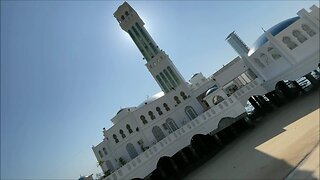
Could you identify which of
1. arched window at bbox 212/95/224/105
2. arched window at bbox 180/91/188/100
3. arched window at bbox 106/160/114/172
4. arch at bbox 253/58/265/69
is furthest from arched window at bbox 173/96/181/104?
arched window at bbox 106/160/114/172

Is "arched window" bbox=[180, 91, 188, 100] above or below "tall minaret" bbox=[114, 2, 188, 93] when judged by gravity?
below

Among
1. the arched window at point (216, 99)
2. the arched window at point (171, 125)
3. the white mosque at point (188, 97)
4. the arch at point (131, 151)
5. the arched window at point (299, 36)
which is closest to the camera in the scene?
the white mosque at point (188, 97)

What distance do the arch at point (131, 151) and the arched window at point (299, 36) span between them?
2634 centimetres

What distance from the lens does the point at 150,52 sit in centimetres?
4553

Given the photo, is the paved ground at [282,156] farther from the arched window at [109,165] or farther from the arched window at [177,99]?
the arched window at [109,165]

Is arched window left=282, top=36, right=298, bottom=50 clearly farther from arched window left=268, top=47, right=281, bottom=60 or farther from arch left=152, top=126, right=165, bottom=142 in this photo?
arch left=152, top=126, right=165, bottom=142

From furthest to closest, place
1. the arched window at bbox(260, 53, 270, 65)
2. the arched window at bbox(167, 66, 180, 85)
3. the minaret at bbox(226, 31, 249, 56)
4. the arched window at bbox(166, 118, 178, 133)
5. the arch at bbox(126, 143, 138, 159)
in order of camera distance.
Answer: the minaret at bbox(226, 31, 249, 56), the arched window at bbox(167, 66, 180, 85), the arched window at bbox(166, 118, 178, 133), the arch at bbox(126, 143, 138, 159), the arched window at bbox(260, 53, 270, 65)

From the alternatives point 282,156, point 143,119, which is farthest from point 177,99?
point 282,156

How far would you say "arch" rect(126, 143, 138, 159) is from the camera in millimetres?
37219

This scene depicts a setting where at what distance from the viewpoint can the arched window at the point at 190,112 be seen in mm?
38344

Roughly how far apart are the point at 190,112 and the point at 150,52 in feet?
44.6

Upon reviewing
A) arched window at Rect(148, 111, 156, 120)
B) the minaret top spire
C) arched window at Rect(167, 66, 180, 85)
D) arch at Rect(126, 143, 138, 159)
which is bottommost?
arch at Rect(126, 143, 138, 159)

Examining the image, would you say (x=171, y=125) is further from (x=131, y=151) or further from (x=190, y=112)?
(x=131, y=151)

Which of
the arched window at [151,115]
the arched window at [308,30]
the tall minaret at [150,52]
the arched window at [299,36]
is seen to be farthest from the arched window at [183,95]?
the arched window at [308,30]
